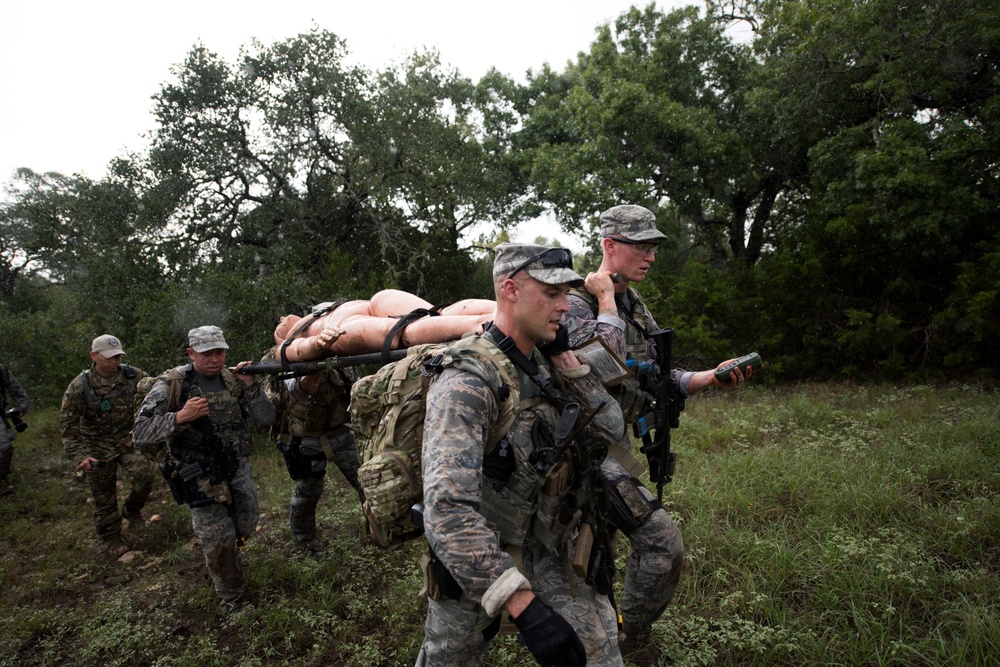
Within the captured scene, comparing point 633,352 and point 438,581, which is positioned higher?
point 633,352

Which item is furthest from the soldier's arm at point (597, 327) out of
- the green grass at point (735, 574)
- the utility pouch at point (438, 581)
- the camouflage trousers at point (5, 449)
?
the camouflage trousers at point (5, 449)

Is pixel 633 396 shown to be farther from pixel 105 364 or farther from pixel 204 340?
pixel 105 364

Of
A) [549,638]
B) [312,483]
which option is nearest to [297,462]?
[312,483]

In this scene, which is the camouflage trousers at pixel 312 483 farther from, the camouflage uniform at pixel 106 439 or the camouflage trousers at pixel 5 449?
the camouflage trousers at pixel 5 449

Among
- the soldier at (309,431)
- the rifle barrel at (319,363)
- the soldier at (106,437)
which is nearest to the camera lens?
the rifle barrel at (319,363)

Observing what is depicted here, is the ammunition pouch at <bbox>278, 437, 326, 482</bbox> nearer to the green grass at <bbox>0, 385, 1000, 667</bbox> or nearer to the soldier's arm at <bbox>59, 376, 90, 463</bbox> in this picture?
the green grass at <bbox>0, 385, 1000, 667</bbox>

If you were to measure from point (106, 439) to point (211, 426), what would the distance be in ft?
8.20

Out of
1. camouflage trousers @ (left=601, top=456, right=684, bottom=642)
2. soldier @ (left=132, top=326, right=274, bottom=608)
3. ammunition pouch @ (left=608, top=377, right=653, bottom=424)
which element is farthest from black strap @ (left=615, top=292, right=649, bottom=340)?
soldier @ (left=132, top=326, right=274, bottom=608)

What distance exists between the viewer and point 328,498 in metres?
6.22

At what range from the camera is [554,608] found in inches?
84.8

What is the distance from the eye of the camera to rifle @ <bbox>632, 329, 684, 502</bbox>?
11.1 feet

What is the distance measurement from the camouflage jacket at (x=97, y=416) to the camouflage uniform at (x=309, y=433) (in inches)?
87.9

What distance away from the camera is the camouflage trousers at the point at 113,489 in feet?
18.6

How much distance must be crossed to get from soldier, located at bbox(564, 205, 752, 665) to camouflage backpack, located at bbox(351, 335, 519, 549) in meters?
0.91
